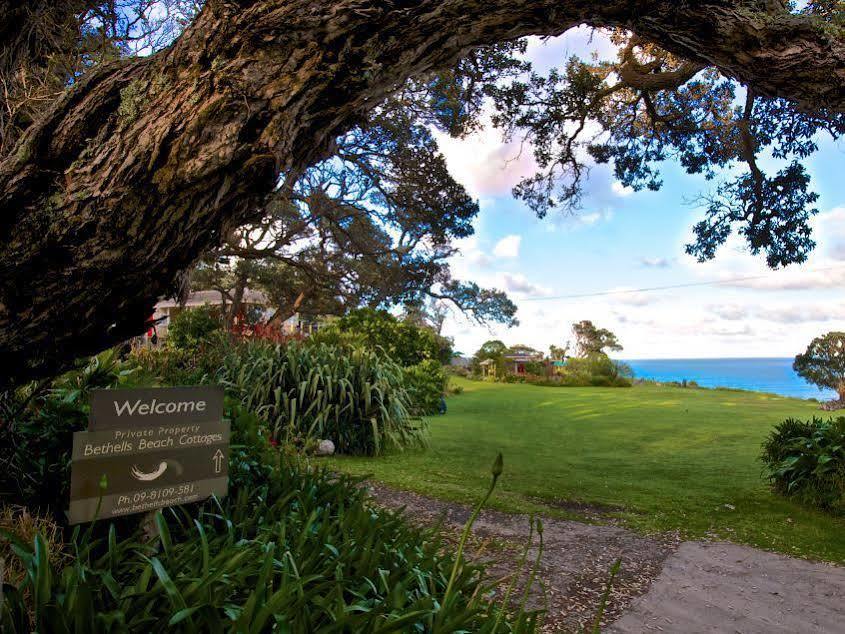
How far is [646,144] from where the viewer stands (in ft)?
31.1

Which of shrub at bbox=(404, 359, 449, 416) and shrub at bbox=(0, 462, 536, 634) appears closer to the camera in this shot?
shrub at bbox=(0, 462, 536, 634)

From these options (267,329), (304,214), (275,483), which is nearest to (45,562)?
(275,483)

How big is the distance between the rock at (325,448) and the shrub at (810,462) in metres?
4.43

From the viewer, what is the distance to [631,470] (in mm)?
6180

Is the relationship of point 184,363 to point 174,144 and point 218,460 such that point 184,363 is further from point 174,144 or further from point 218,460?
point 174,144

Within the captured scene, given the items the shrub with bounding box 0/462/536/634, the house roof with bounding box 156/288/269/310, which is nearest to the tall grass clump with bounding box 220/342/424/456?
the shrub with bounding box 0/462/536/634

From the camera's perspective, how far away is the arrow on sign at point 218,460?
8.32ft

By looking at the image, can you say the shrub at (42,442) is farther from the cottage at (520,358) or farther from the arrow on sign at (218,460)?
the cottage at (520,358)

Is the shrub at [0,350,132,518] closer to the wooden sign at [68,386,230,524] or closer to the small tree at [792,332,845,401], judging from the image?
the wooden sign at [68,386,230,524]

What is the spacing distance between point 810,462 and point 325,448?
4.74m

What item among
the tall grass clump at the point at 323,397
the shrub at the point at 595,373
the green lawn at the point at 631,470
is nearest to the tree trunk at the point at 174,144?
the green lawn at the point at 631,470

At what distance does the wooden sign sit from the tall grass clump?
3.49 meters

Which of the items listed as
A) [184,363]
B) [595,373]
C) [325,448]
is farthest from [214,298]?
[325,448]

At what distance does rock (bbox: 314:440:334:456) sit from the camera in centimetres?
603
